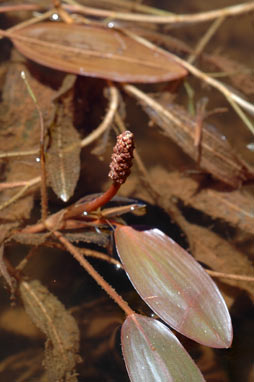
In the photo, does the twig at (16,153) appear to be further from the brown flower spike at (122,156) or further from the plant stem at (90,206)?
the brown flower spike at (122,156)

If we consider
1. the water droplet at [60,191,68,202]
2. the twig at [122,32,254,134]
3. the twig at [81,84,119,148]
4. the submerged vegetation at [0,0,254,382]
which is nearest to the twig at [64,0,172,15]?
the submerged vegetation at [0,0,254,382]

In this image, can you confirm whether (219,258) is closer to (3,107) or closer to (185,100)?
(185,100)

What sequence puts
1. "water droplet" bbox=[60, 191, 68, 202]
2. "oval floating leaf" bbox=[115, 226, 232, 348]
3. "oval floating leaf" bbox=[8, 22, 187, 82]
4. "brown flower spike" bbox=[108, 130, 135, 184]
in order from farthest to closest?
"oval floating leaf" bbox=[8, 22, 187, 82] → "water droplet" bbox=[60, 191, 68, 202] → "oval floating leaf" bbox=[115, 226, 232, 348] → "brown flower spike" bbox=[108, 130, 135, 184]

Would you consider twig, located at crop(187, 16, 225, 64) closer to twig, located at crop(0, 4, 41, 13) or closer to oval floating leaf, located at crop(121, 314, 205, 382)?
twig, located at crop(0, 4, 41, 13)

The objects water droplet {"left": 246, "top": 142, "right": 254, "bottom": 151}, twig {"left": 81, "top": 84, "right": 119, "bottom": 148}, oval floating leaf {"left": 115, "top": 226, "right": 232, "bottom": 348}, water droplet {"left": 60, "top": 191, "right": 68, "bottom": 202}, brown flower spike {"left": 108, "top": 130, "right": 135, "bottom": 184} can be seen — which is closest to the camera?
brown flower spike {"left": 108, "top": 130, "right": 135, "bottom": 184}

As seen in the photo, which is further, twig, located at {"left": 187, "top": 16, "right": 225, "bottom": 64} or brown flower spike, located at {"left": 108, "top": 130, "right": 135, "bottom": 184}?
twig, located at {"left": 187, "top": 16, "right": 225, "bottom": 64}

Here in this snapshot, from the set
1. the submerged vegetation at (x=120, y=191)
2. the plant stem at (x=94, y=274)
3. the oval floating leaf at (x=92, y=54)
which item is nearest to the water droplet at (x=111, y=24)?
the submerged vegetation at (x=120, y=191)

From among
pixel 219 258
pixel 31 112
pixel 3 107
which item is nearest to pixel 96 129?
pixel 31 112
